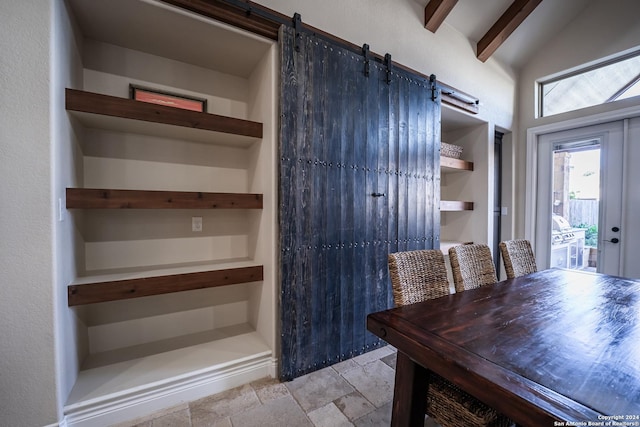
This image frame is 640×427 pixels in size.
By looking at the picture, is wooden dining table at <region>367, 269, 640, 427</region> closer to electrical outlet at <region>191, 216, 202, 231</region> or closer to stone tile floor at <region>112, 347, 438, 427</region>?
stone tile floor at <region>112, 347, 438, 427</region>

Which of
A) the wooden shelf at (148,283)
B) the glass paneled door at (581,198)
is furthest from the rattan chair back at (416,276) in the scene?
the glass paneled door at (581,198)

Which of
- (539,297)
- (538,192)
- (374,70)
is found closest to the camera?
(539,297)

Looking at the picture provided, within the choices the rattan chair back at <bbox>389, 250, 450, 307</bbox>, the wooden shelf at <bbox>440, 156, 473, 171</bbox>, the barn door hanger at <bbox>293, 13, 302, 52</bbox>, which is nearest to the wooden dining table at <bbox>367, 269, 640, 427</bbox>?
the rattan chair back at <bbox>389, 250, 450, 307</bbox>

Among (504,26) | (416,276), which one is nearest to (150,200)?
(416,276)

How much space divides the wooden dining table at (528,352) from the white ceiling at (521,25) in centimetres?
293

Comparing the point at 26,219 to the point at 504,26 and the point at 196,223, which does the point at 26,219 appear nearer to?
the point at 196,223

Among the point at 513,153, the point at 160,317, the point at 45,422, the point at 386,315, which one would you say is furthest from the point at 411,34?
the point at 45,422

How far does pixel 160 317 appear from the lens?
2047 mm

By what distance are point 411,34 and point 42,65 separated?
283 cm

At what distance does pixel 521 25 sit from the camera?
125 inches

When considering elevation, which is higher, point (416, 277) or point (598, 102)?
point (598, 102)

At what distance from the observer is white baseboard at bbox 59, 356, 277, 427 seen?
1.41 m

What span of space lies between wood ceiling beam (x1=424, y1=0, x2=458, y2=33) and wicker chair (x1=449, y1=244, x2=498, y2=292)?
7.66ft

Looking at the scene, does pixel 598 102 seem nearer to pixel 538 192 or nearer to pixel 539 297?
pixel 538 192
